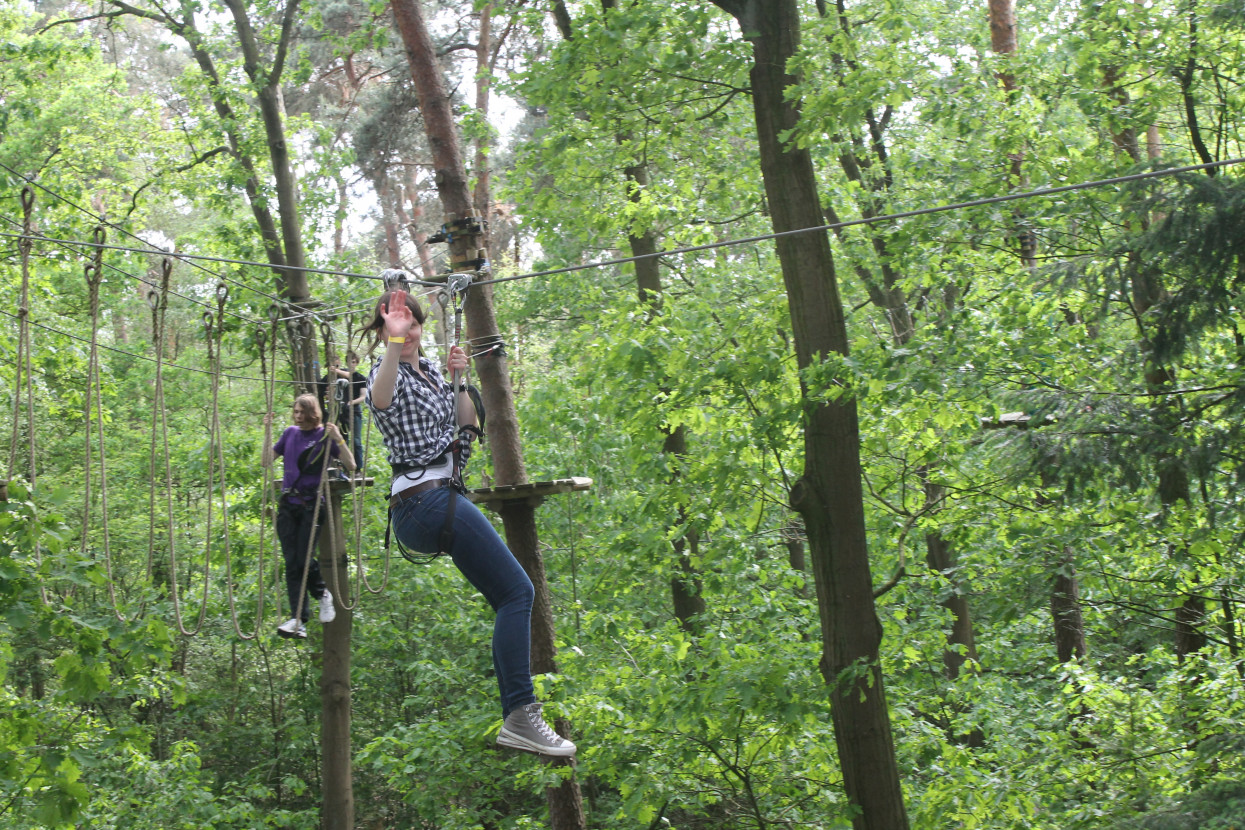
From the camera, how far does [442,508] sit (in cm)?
351

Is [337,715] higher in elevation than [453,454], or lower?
lower

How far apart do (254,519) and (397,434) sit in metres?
7.62

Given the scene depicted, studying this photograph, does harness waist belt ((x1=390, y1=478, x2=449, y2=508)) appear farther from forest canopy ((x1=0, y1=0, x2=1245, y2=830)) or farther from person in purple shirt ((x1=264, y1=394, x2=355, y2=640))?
person in purple shirt ((x1=264, y1=394, x2=355, y2=640))

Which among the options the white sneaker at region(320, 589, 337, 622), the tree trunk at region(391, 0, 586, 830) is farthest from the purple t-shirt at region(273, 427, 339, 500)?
the tree trunk at region(391, 0, 586, 830)

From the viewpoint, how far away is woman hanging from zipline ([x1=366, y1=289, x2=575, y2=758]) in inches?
138

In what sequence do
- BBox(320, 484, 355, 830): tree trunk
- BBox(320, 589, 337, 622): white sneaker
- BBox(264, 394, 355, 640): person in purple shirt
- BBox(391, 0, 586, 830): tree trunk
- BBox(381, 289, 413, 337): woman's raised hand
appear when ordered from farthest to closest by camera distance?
BBox(320, 484, 355, 830): tree trunk < BBox(320, 589, 337, 622): white sneaker < BBox(391, 0, 586, 830): tree trunk < BBox(264, 394, 355, 640): person in purple shirt < BBox(381, 289, 413, 337): woman's raised hand

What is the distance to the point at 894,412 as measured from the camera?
18.7ft

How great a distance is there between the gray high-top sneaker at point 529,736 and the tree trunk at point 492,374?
95.4 inches

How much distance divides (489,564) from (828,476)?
2.05 metres

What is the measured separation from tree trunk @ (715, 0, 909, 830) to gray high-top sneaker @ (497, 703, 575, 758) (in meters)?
1.75

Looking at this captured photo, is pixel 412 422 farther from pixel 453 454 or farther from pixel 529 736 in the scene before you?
pixel 529 736

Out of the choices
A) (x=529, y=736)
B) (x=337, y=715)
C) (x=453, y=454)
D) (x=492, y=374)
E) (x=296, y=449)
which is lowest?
(x=337, y=715)

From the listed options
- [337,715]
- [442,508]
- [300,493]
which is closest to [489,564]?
[442,508]

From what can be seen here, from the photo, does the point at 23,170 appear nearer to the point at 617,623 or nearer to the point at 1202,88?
the point at 617,623
